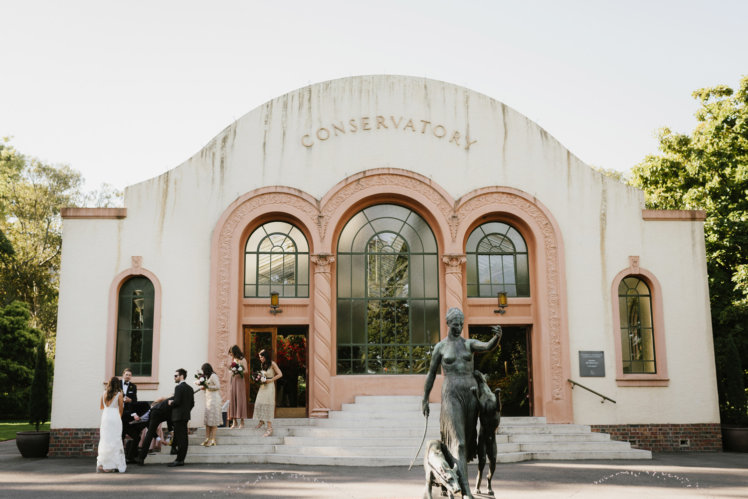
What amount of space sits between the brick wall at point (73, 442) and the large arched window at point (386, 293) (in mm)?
5627

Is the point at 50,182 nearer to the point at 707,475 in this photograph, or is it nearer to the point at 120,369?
the point at 120,369

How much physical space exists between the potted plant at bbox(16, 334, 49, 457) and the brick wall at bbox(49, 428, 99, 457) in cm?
18

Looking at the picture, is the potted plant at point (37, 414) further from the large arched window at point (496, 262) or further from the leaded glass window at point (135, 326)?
the large arched window at point (496, 262)

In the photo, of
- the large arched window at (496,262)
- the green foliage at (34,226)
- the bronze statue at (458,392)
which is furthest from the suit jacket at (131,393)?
the green foliage at (34,226)

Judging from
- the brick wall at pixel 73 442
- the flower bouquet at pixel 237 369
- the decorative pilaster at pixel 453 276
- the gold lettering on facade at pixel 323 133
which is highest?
the gold lettering on facade at pixel 323 133

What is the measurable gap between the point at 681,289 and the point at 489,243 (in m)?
4.61

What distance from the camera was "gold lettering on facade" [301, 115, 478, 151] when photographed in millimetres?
16406

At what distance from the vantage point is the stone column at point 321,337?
15.2m

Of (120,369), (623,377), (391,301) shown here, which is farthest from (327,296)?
(623,377)

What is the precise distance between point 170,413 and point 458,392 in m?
6.76

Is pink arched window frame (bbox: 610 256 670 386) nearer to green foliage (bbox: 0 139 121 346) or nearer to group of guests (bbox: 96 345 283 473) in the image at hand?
group of guests (bbox: 96 345 283 473)

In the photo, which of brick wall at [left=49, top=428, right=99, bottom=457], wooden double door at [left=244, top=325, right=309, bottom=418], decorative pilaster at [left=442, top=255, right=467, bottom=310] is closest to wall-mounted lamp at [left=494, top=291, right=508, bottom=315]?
decorative pilaster at [left=442, top=255, right=467, bottom=310]

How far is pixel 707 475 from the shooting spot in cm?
1110

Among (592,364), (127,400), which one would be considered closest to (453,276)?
(592,364)
